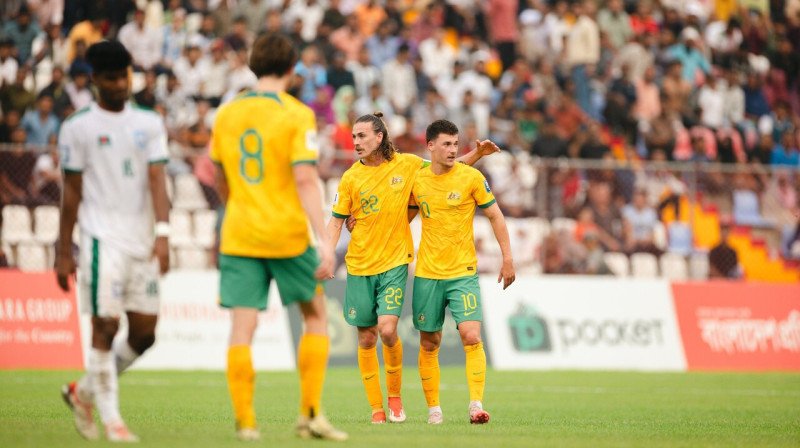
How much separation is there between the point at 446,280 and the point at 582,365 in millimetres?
9450

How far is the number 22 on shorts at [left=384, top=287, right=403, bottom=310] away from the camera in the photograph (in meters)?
9.91

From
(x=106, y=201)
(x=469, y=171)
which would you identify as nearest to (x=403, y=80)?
(x=469, y=171)

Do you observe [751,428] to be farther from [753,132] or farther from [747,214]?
[753,132]

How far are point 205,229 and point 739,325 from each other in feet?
30.2

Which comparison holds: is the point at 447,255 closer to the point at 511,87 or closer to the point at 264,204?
the point at 264,204

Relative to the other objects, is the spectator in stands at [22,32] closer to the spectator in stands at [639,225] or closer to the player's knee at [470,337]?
the spectator in stands at [639,225]

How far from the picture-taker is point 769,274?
22266mm

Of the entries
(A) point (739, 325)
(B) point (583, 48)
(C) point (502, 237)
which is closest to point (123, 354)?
(C) point (502, 237)

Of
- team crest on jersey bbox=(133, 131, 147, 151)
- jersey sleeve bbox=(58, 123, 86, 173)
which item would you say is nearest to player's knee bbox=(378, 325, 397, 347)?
team crest on jersey bbox=(133, 131, 147, 151)

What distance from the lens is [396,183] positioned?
10203 millimetres

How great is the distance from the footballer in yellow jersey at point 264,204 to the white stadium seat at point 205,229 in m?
11.8

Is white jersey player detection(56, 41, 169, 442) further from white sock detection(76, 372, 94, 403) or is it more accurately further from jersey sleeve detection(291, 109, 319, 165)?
jersey sleeve detection(291, 109, 319, 165)

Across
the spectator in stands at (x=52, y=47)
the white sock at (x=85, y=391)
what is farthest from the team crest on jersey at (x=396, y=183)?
the spectator in stands at (x=52, y=47)

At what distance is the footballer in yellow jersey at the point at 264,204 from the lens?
23.8ft
